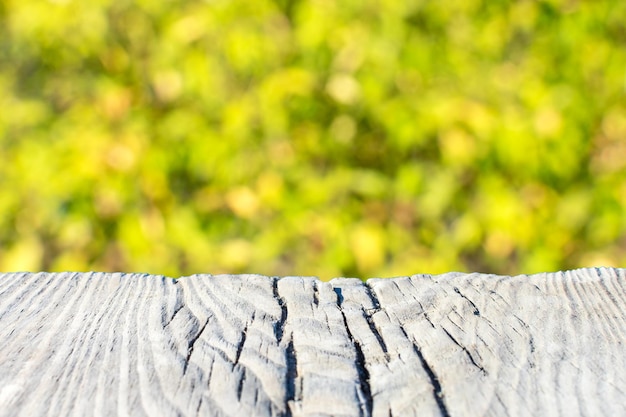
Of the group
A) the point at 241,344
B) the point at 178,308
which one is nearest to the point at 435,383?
the point at 241,344

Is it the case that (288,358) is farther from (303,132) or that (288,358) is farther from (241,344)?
(303,132)

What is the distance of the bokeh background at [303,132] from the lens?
2.43 m

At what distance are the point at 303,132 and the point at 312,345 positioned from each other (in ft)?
5.71

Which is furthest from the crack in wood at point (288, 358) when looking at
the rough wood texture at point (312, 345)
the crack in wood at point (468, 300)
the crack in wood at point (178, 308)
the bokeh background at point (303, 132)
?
the bokeh background at point (303, 132)

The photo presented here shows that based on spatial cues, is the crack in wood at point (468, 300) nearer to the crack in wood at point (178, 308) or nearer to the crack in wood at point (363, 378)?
the crack in wood at point (363, 378)

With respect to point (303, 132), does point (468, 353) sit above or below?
below

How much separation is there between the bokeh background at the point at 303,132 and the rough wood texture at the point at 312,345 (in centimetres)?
148

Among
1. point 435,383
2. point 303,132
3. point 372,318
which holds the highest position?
point 303,132

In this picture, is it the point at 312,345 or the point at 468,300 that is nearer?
the point at 312,345

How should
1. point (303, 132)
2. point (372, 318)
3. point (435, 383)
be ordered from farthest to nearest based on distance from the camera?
point (303, 132) < point (372, 318) < point (435, 383)

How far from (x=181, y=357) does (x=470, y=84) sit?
1.95 meters

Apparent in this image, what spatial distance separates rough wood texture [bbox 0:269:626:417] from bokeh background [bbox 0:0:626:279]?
148 cm

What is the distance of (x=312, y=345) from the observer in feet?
2.60

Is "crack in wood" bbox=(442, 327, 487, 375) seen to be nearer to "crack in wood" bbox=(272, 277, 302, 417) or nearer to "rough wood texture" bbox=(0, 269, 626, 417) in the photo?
"rough wood texture" bbox=(0, 269, 626, 417)
